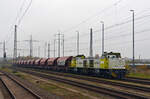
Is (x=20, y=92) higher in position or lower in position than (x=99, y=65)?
lower

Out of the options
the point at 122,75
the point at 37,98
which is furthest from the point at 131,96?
the point at 122,75

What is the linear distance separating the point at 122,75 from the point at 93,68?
5.31 m

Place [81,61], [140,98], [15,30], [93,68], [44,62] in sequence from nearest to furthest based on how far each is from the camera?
[140,98], [93,68], [81,61], [15,30], [44,62]

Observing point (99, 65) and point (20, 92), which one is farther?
point (99, 65)

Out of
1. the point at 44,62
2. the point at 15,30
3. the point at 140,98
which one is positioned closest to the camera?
the point at 140,98

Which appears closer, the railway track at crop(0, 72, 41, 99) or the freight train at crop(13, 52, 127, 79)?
the railway track at crop(0, 72, 41, 99)

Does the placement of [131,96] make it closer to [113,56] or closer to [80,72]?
[113,56]

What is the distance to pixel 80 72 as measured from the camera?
39688mm

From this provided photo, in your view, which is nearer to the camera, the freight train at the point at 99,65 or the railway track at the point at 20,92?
the railway track at the point at 20,92

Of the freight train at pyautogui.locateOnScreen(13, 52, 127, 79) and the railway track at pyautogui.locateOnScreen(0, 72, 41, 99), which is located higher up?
the freight train at pyautogui.locateOnScreen(13, 52, 127, 79)

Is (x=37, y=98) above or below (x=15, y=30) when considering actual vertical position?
below

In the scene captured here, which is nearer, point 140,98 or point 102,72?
point 140,98

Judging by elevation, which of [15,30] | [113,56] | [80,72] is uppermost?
[15,30]

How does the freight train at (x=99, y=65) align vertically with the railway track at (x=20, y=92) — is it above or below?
above
